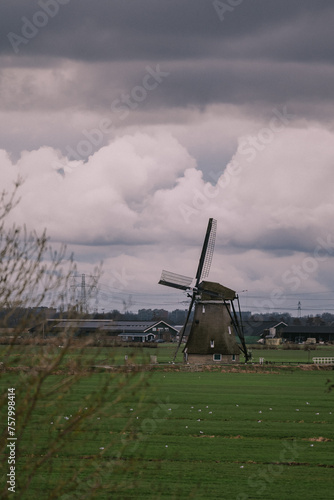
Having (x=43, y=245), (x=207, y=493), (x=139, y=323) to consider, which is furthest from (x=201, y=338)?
(x=139, y=323)

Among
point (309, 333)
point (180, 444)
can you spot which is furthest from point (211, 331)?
point (309, 333)

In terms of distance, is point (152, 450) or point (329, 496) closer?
point (329, 496)

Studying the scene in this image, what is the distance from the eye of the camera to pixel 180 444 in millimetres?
26453

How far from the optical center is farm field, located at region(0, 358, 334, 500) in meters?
9.20

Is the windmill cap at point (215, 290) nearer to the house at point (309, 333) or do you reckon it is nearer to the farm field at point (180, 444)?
the farm field at point (180, 444)

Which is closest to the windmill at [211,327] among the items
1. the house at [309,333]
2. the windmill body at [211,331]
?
the windmill body at [211,331]

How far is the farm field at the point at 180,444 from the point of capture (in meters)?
9.20

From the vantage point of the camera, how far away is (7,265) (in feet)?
31.5

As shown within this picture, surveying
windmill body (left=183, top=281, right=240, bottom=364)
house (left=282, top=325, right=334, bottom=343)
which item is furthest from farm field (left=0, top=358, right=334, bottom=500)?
house (left=282, top=325, right=334, bottom=343)

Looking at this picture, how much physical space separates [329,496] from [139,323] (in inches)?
6675

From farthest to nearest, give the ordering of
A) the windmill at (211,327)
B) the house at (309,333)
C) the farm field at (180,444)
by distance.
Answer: the house at (309,333)
the windmill at (211,327)
the farm field at (180,444)

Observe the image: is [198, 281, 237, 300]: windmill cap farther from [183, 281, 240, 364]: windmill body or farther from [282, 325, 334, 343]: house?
[282, 325, 334, 343]: house

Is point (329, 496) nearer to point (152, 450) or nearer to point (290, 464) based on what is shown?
point (290, 464)

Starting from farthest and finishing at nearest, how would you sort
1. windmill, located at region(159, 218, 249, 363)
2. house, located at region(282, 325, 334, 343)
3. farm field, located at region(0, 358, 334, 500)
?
house, located at region(282, 325, 334, 343)
windmill, located at region(159, 218, 249, 363)
farm field, located at region(0, 358, 334, 500)
